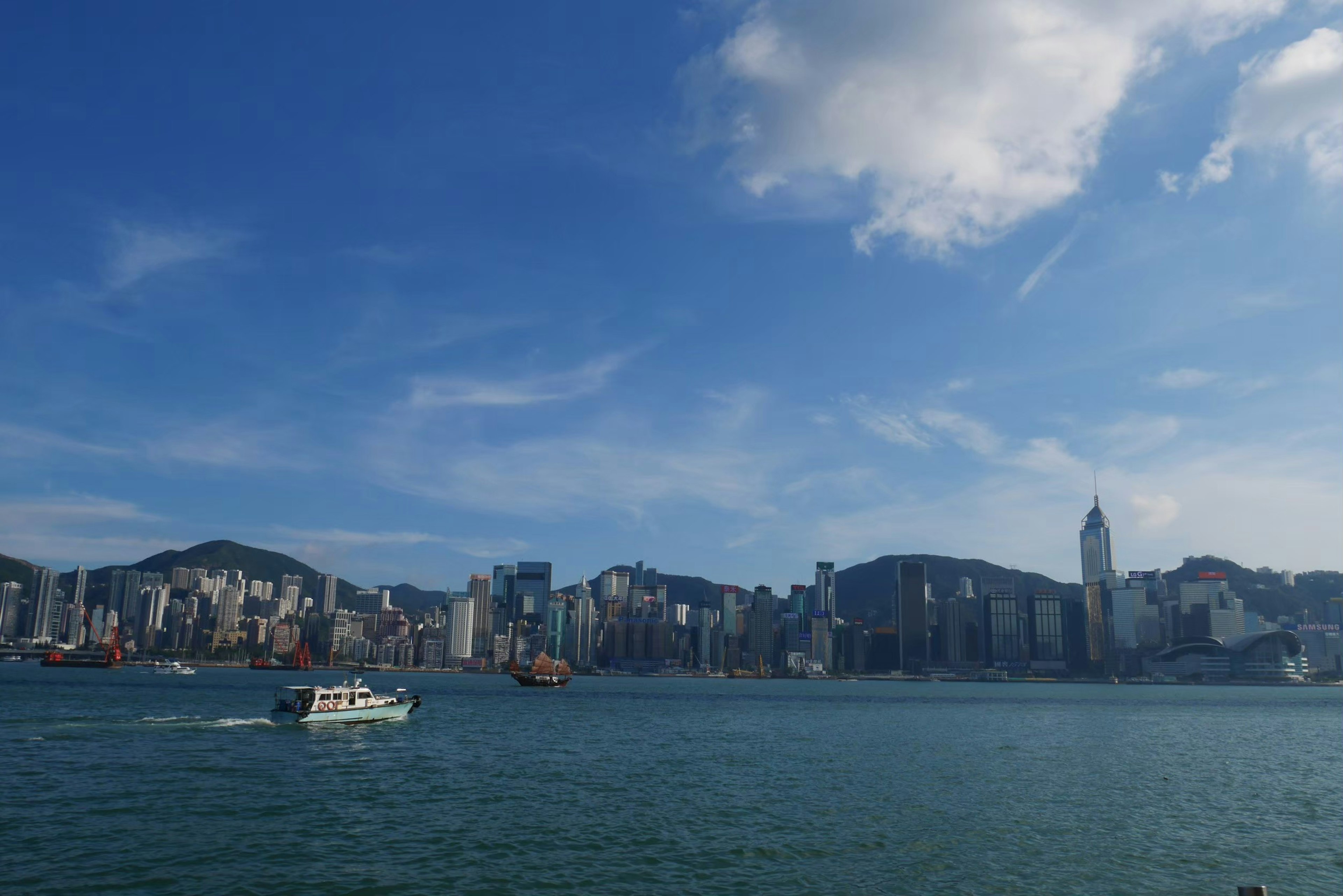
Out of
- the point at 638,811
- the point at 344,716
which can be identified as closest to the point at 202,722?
the point at 344,716

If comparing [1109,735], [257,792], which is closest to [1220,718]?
[1109,735]

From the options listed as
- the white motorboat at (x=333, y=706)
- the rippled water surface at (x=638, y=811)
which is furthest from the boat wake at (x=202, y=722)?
the white motorboat at (x=333, y=706)

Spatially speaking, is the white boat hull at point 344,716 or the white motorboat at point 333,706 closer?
the white boat hull at point 344,716

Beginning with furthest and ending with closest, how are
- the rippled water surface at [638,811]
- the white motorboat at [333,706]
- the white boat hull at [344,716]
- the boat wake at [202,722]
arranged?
the white motorboat at [333,706], the white boat hull at [344,716], the boat wake at [202,722], the rippled water surface at [638,811]

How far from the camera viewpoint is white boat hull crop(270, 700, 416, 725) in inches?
3280

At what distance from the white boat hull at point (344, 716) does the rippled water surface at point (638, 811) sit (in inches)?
45.9

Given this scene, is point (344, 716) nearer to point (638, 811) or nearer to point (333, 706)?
point (333, 706)

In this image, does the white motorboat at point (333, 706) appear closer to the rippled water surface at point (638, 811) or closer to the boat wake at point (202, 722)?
the rippled water surface at point (638, 811)

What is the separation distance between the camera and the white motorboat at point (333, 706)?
83500 mm

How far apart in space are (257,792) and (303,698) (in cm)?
3874

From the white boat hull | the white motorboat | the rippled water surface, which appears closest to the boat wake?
the rippled water surface

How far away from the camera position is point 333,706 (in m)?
86.0

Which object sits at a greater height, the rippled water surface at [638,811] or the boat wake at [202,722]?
the rippled water surface at [638,811]

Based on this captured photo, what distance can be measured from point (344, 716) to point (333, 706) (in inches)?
56.3
